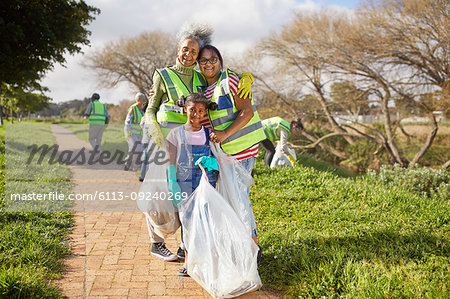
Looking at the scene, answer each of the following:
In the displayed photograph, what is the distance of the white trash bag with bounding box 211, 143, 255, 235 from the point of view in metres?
3.24

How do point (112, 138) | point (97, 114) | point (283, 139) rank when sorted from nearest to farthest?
1. point (283, 139)
2. point (97, 114)
3. point (112, 138)

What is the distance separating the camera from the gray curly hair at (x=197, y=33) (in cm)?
323

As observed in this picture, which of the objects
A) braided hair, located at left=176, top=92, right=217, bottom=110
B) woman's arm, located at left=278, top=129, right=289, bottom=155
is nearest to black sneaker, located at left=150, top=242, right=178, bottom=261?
braided hair, located at left=176, top=92, right=217, bottom=110

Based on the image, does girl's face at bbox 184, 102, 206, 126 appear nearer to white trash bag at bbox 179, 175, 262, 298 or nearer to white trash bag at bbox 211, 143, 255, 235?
white trash bag at bbox 211, 143, 255, 235

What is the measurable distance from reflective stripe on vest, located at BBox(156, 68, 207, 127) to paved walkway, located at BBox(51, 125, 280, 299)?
1342mm

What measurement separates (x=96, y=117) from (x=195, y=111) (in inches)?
308

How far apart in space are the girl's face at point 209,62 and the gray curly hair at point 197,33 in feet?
0.35

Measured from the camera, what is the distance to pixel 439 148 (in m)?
15.4

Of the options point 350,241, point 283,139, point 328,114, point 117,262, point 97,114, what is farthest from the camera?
point 328,114

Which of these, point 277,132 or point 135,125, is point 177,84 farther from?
point 135,125

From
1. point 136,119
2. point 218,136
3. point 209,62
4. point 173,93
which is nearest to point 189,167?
point 218,136

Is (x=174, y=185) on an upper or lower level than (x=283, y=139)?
lower

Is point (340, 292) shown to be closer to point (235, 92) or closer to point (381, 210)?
point (235, 92)

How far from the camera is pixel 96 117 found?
10.2 m
